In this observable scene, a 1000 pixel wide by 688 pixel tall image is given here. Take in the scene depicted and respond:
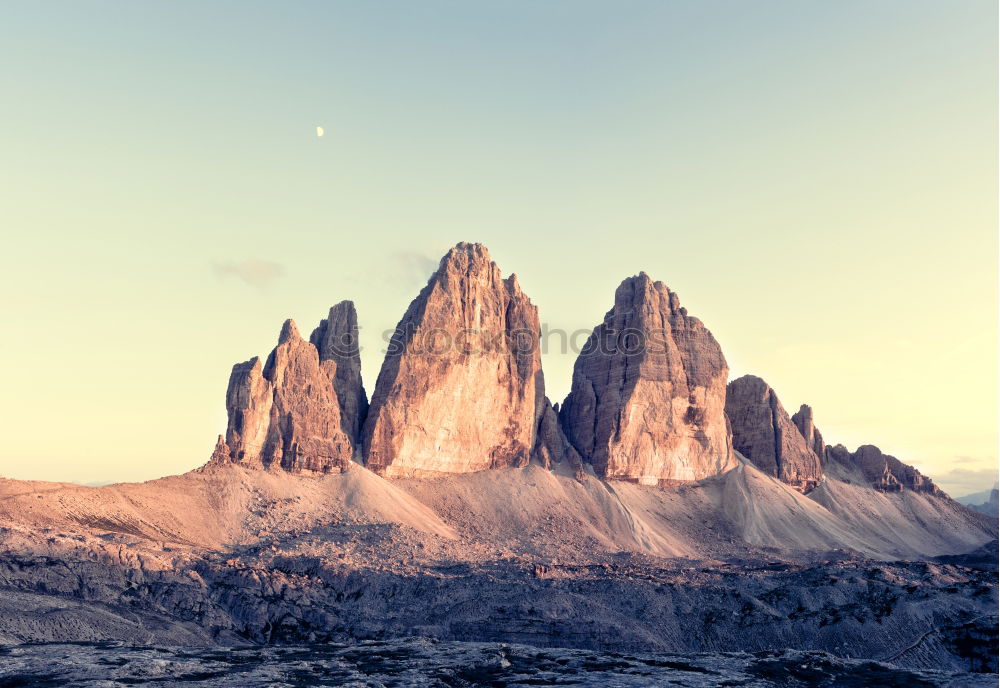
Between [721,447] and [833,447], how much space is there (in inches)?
1549

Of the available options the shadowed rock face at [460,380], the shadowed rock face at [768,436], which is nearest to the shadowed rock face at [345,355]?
the shadowed rock face at [460,380]

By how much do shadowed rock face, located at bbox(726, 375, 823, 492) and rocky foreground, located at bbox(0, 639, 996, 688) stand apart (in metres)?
90.1

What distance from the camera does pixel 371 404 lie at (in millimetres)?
123500

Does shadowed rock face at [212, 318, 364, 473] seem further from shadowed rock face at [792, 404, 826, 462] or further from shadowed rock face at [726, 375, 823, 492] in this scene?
shadowed rock face at [792, 404, 826, 462]

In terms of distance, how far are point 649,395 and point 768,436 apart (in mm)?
29869

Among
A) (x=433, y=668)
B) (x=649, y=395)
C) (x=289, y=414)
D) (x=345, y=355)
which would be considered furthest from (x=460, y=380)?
(x=433, y=668)

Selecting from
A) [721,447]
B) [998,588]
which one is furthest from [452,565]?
[721,447]

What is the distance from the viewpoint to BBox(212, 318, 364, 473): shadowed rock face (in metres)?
110

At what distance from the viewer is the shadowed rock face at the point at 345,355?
124 m

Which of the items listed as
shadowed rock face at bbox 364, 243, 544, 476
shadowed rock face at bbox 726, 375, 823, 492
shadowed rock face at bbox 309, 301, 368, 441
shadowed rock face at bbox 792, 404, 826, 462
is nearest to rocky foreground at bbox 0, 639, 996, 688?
shadowed rock face at bbox 364, 243, 544, 476

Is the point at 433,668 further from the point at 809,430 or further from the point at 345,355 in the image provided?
the point at 809,430

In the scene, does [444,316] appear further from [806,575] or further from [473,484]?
[806,575]

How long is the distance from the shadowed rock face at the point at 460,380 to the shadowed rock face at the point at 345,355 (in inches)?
133

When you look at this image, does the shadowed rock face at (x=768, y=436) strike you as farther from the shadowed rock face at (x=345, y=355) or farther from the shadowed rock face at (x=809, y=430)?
the shadowed rock face at (x=345, y=355)
